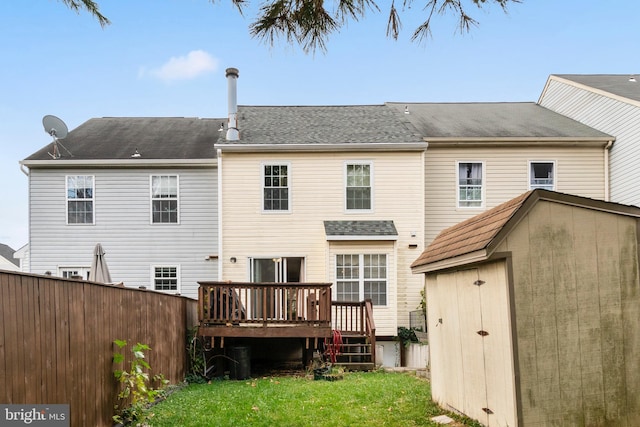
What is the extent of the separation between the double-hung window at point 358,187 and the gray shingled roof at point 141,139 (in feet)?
13.4

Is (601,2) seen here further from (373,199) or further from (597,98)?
(373,199)

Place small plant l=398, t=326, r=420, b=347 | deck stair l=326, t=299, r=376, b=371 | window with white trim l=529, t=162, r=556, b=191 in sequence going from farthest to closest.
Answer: window with white trim l=529, t=162, r=556, b=191 → small plant l=398, t=326, r=420, b=347 → deck stair l=326, t=299, r=376, b=371

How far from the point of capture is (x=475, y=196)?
1533cm

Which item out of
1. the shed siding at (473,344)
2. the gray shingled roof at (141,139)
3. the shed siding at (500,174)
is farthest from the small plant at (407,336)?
the gray shingled roof at (141,139)

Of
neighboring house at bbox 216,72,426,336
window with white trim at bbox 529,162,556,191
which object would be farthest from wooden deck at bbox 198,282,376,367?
window with white trim at bbox 529,162,556,191

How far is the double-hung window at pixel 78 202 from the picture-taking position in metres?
15.5

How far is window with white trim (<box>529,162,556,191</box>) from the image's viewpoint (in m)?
15.3

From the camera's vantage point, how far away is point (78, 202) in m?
15.5

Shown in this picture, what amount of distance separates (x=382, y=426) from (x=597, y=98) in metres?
13.6

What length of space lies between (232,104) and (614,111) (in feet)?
35.2

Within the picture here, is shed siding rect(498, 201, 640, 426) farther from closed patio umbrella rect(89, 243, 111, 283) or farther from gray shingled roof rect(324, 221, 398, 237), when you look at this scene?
gray shingled roof rect(324, 221, 398, 237)

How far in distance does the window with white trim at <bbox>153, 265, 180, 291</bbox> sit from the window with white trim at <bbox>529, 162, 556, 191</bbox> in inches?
415

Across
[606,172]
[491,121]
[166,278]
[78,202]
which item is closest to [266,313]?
[166,278]

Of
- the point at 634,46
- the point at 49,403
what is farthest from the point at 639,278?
the point at 634,46
